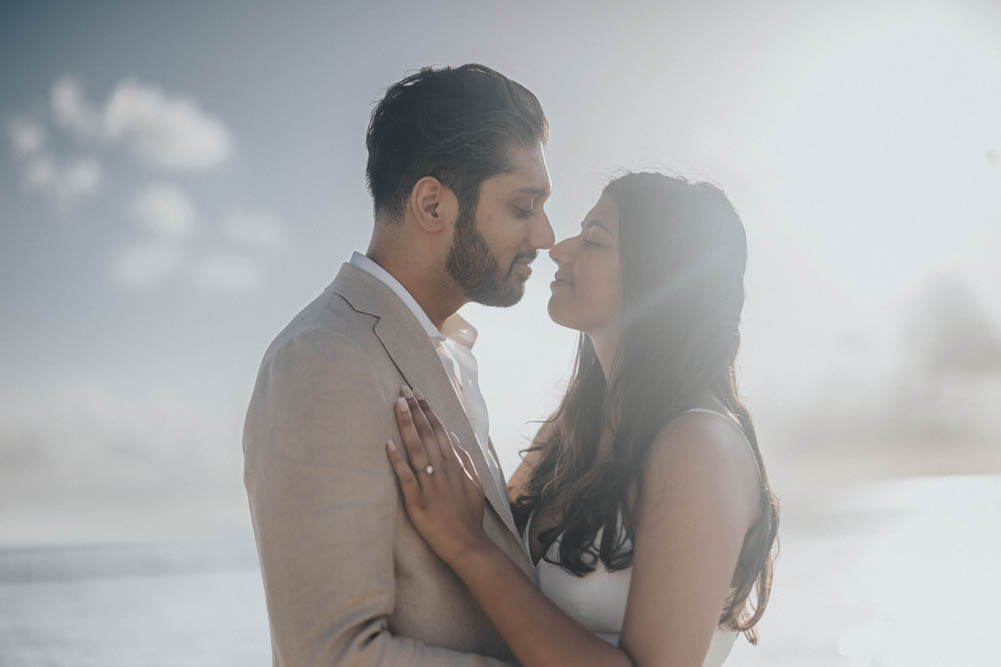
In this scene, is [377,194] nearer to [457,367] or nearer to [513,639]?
[457,367]

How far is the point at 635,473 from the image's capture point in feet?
8.30

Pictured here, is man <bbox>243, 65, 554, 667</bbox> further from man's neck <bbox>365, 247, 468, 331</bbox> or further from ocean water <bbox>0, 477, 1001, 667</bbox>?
ocean water <bbox>0, 477, 1001, 667</bbox>

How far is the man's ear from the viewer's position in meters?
2.42

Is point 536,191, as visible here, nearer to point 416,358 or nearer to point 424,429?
point 416,358

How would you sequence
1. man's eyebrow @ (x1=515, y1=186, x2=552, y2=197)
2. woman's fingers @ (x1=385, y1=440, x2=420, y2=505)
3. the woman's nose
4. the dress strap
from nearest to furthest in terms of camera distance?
woman's fingers @ (x1=385, y1=440, x2=420, y2=505) → the dress strap → man's eyebrow @ (x1=515, y1=186, x2=552, y2=197) → the woman's nose

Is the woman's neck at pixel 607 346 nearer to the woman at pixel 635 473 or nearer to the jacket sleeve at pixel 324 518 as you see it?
the woman at pixel 635 473

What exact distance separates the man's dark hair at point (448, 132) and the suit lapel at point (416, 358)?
38cm

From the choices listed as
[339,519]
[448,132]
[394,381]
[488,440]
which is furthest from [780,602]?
[339,519]

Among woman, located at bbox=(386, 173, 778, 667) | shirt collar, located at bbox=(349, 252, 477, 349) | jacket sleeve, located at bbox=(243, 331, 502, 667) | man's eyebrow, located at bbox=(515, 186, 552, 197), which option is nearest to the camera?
jacket sleeve, located at bbox=(243, 331, 502, 667)

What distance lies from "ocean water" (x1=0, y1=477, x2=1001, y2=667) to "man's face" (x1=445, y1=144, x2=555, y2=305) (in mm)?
5773

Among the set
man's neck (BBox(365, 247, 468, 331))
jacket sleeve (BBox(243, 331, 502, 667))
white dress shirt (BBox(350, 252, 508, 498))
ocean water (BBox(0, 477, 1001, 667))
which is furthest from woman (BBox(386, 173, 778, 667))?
ocean water (BBox(0, 477, 1001, 667))

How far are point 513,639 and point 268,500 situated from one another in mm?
681

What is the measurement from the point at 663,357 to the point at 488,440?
635 millimetres

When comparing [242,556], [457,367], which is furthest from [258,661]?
[242,556]
